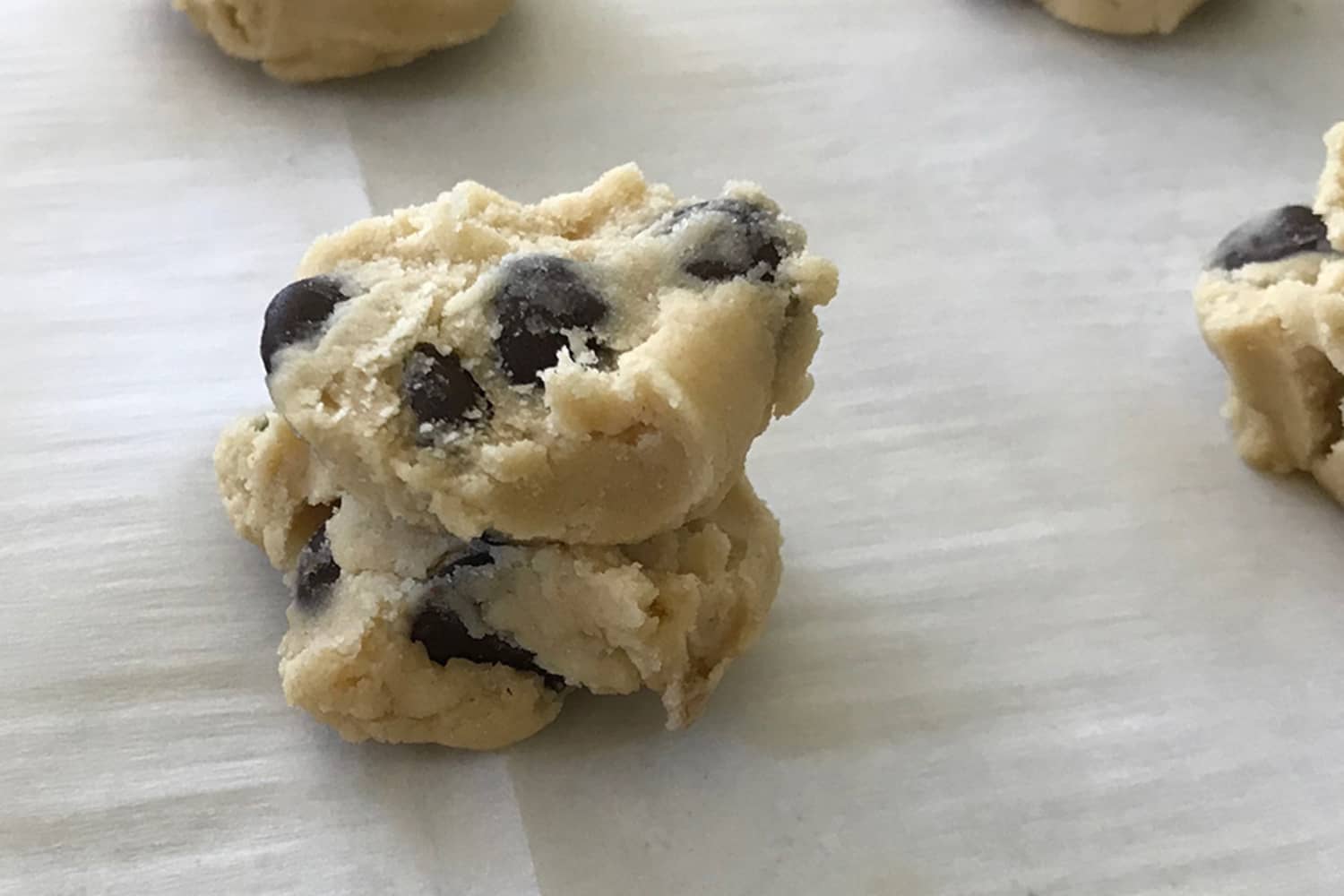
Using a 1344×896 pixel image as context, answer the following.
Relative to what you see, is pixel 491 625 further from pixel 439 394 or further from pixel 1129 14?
pixel 1129 14

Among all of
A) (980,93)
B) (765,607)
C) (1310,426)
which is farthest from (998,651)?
(980,93)

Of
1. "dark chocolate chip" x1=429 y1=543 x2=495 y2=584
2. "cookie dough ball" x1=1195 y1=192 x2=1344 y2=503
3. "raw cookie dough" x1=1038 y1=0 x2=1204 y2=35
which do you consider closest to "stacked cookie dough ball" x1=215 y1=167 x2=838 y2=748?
"dark chocolate chip" x1=429 y1=543 x2=495 y2=584

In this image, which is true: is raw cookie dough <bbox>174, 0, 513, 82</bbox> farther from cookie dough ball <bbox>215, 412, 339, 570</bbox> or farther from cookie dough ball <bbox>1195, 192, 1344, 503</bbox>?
cookie dough ball <bbox>1195, 192, 1344, 503</bbox>

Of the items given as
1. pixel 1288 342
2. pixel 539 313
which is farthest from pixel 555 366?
pixel 1288 342

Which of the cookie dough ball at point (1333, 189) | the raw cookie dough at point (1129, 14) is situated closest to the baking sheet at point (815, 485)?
the raw cookie dough at point (1129, 14)

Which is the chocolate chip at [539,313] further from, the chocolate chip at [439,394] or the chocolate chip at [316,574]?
the chocolate chip at [316,574]

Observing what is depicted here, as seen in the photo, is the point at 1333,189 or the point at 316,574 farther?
the point at 1333,189

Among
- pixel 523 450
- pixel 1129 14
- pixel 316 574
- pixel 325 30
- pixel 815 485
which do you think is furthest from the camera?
pixel 1129 14
